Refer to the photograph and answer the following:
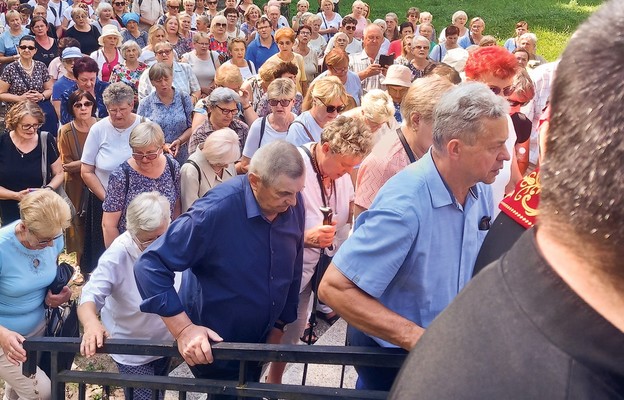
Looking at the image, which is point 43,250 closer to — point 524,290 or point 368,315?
point 368,315

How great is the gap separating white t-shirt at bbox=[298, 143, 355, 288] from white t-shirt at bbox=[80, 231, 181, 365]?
2.62 ft

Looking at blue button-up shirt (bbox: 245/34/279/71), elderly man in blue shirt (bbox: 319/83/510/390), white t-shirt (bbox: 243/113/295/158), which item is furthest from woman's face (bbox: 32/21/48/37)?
elderly man in blue shirt (bbox: 319/83/510/390)

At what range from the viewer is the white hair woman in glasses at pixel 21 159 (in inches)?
227

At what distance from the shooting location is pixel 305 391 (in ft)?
7.90

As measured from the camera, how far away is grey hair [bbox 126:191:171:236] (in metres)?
3.69

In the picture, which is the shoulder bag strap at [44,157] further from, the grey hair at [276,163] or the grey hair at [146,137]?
the grey hair at [276,163]

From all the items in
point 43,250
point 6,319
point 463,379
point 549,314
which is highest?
point 549,314

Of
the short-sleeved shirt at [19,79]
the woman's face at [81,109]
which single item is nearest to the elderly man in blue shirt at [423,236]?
the woman's face at [81,109]

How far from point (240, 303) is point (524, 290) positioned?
7.96ft

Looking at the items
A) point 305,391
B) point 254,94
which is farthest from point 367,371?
point 254,94

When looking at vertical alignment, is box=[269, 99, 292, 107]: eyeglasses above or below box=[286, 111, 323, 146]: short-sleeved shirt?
above

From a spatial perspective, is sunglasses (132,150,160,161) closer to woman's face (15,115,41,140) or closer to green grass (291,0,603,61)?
woman's face (15,115,41,140)

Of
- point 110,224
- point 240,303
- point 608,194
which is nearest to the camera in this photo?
point 608,194

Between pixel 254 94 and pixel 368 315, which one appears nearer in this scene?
pixel 368 315
